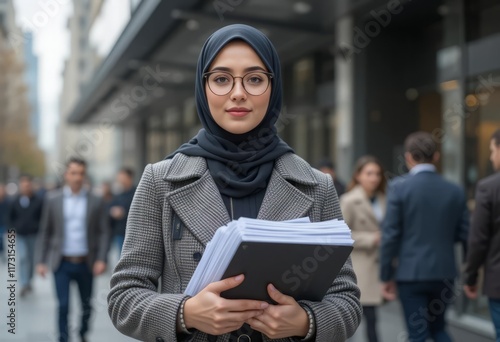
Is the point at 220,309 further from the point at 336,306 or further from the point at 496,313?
the point at 496,313

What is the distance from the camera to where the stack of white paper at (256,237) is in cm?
180

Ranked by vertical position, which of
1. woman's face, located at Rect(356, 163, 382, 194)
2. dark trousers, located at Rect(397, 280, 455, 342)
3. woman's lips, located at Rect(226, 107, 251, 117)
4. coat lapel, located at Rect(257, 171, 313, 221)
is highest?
woman's lips, located at Rect(226, 107, 251, 117)

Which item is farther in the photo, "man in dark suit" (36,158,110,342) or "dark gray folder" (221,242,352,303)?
"man in dark suit" (36,158,110,342)

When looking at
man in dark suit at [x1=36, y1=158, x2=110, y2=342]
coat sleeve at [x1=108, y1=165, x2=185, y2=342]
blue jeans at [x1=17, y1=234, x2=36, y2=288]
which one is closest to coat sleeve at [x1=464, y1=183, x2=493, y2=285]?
coat sleeve at [x1=108, y1=165, x2=185, y2=342]

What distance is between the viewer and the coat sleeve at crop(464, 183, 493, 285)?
4.90 m

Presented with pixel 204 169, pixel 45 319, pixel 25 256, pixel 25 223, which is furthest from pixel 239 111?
pixel 25 256

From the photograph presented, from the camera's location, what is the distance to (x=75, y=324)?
8906 millimetres

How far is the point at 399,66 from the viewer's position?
11062 mm

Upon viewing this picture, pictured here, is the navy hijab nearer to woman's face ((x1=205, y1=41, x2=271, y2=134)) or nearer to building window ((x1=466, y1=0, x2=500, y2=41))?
woman's face ((x1=205, y1=41, x2=271, y2=134))

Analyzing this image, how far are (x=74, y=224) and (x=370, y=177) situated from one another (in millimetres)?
3181

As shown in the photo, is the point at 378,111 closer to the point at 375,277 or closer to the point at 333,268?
the point at 375,277

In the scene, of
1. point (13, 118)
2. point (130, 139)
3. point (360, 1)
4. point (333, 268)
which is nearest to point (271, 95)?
point (333, 268)

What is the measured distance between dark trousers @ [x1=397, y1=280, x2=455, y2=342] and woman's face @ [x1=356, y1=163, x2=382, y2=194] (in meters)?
1.58

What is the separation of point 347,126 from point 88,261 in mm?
5293
